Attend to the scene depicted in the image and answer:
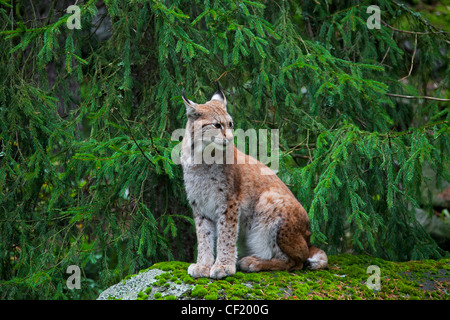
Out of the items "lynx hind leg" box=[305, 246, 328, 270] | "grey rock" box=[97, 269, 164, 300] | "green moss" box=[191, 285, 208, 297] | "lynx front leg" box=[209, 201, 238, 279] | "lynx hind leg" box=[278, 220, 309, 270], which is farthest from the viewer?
"lynx hind leg" box=[305, 246, 328, 270]

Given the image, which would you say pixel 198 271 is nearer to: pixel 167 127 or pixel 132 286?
pixel 132 286

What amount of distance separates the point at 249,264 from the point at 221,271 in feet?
1.20

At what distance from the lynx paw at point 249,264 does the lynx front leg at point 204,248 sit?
0.30 meters

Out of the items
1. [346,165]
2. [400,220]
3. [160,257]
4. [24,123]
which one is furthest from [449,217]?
[24,123]

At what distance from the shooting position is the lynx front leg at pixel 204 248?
13.5 feet

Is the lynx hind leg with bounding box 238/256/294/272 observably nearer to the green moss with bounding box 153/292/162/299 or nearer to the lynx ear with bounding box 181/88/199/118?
the green moss with bounding box 153/292/162/299

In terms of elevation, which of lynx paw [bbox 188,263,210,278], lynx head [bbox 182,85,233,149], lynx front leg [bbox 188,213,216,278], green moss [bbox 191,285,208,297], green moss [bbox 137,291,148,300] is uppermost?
Answer: lynx head [bbox 182,85,233,149]

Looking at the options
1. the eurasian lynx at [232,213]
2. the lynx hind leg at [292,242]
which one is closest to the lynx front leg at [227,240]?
the eurasian lynx at [232,213]

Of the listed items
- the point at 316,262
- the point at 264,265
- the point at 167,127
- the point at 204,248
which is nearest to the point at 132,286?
the point at 204,248

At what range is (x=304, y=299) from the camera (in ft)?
12.9

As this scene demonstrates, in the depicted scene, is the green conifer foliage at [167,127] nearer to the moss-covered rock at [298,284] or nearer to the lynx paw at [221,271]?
the moss-covered rock at [298,284]

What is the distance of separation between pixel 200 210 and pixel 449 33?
12.7 feet

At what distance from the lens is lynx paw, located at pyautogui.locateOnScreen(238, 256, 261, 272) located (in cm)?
434

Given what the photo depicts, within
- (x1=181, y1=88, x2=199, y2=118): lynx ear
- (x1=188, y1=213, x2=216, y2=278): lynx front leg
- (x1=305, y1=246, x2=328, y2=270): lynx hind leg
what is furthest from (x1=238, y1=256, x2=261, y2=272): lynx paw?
(x1=181, y1=88, x2=199, y2=118): lynx ear
